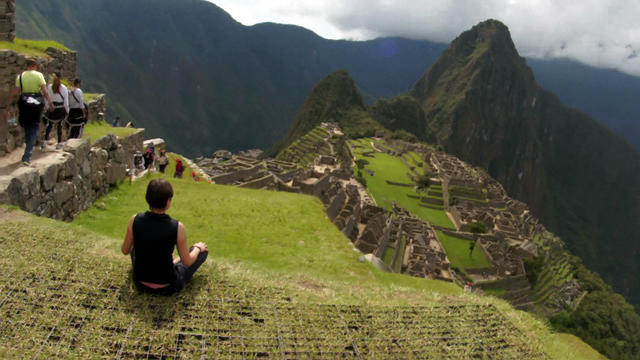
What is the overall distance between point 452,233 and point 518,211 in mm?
25370

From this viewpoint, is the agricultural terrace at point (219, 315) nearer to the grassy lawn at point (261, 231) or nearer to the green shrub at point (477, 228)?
the grassy lawn at point (261, 231)

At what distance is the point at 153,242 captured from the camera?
4.08 m

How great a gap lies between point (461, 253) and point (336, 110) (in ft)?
238

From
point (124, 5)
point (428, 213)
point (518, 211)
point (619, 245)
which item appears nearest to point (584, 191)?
point (619, 245)

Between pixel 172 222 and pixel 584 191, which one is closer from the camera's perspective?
pixel 172 222

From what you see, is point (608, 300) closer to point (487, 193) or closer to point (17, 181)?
point (487, 193)

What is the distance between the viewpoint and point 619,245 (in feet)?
505

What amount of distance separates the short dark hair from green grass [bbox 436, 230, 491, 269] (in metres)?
31.9

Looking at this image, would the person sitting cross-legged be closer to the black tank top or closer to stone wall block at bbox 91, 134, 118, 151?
the black tank top

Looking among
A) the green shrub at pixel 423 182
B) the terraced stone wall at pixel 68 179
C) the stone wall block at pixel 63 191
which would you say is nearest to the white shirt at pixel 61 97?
the terraced stone wall at pixel 68 179

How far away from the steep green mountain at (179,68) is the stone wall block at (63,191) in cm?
8900

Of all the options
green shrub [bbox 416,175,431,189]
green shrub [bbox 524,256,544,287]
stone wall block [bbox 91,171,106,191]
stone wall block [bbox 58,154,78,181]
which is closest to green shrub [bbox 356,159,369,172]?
green shrub [bbox 416,175,431,189]

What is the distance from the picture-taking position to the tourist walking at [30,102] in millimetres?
6996

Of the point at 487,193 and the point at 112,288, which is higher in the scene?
the point at 112,288
